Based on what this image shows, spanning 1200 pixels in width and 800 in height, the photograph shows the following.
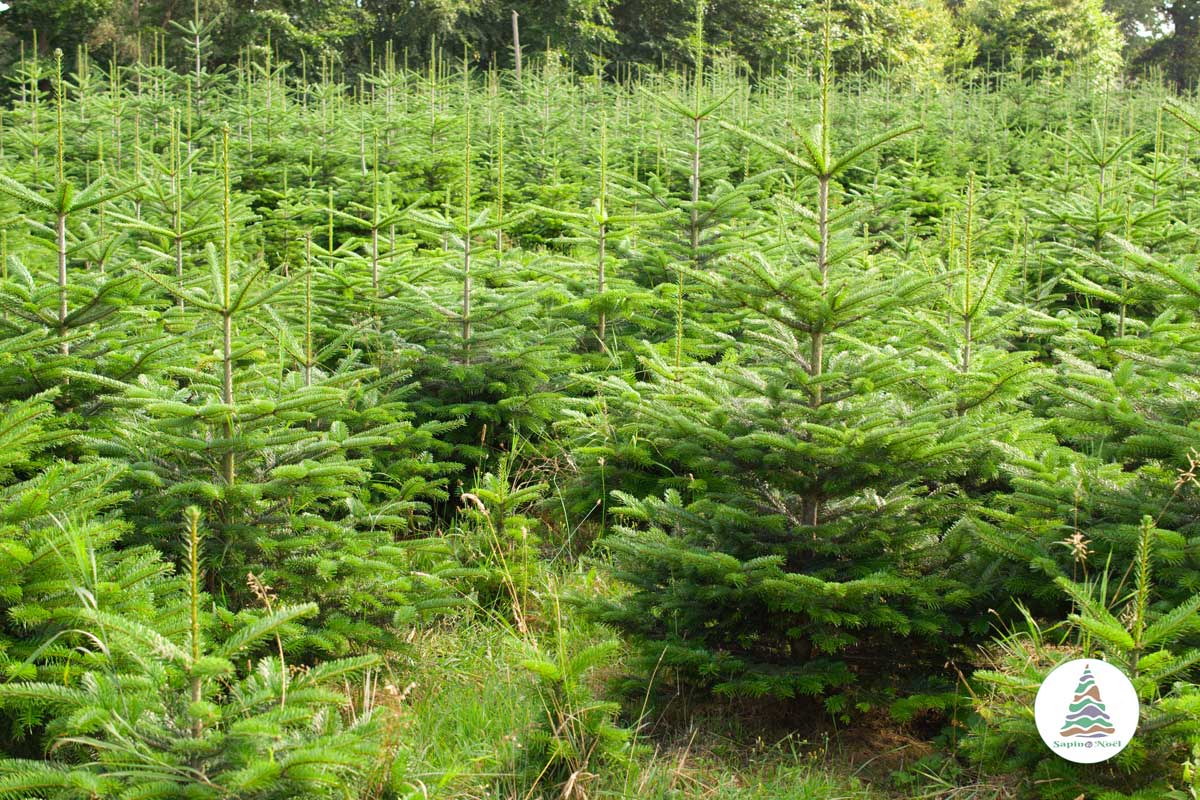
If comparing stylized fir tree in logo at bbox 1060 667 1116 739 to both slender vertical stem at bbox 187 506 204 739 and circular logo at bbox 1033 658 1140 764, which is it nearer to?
circular logo at bbox 1033 658 1140 764

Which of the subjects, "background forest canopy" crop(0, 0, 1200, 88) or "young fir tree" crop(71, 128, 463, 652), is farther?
"background forest canopy" crop(0, 0, 1200, 88)

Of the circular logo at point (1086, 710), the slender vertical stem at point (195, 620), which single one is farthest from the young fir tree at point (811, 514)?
the slender vertical stem at point (195, 620)

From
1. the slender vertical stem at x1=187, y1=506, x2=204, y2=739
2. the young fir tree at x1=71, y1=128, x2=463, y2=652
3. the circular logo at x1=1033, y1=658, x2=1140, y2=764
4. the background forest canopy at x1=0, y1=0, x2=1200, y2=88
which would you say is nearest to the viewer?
the slender vertical stem at x1=187, y1=506, x2=204, y2=739

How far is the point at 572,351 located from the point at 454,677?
9.90 feet

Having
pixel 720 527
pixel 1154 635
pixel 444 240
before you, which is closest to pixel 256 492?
pixel 720 527

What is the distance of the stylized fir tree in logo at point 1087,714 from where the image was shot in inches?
108

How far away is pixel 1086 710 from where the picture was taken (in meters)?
2.77

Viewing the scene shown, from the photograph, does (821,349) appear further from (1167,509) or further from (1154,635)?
(1154,635)

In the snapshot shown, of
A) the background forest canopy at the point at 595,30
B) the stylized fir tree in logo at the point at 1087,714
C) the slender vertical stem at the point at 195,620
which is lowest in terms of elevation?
the stylized fir tree in logo at the point at 1087,714

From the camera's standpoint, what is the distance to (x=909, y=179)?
11258mm

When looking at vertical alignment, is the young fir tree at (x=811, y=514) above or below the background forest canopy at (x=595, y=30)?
below

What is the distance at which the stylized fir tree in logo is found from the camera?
274 cm

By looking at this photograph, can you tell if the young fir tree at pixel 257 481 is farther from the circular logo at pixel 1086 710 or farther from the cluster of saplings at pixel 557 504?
the circular logo at pixel 1086 710

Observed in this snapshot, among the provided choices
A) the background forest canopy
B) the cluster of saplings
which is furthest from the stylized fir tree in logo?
the background forest canopy
